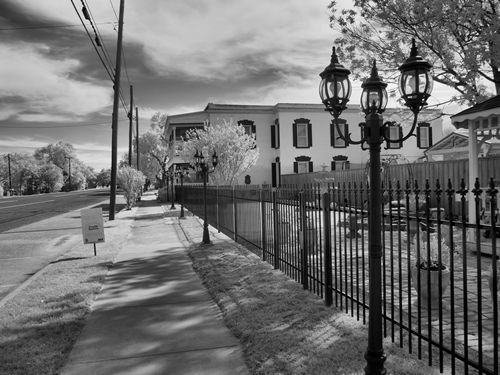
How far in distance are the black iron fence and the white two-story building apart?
23.8 m

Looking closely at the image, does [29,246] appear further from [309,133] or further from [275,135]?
[309,133]

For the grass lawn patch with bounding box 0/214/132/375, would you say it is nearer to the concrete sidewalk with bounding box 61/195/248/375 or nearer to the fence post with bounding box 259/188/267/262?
the concrete sidewalk with bounding box 61/195/248/375

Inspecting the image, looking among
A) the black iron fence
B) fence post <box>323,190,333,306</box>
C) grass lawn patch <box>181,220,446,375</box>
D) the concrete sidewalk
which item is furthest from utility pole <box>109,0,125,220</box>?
fence post <box>323,190,333,306</box>

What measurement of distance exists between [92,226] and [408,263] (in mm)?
8598

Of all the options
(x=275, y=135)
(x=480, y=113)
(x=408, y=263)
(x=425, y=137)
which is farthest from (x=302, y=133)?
(x=408, y=263)

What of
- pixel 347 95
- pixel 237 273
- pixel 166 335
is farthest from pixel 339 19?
pixel 166 335

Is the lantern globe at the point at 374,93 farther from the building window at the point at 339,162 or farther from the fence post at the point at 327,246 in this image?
the building window at the point at 339,162

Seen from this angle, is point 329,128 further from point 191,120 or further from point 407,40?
point 407,40

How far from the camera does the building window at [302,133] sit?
Result: 3456 cm

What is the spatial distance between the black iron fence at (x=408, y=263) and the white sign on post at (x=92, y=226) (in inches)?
139

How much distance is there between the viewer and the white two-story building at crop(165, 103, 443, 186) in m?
34.3

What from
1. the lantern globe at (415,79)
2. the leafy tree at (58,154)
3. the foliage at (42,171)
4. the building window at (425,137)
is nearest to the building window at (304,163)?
the building window at (425,137)

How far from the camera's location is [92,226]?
10555 mm

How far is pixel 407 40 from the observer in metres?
13.4
